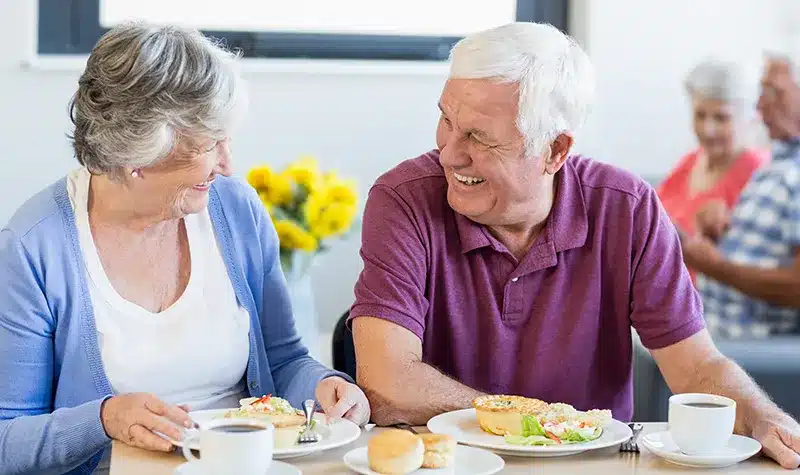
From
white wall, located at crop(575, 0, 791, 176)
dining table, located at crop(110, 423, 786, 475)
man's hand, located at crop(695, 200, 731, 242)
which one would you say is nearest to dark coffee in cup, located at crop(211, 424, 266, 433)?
dining table, located at crop(110, 423, 786, 475)

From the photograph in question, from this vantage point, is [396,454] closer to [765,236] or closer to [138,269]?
[138,269]

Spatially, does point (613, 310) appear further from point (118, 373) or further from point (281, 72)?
point (281, 72)

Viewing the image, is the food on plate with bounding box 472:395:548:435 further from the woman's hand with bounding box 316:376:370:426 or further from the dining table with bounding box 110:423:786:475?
the woman's hand with bounding box 316:376:370:426

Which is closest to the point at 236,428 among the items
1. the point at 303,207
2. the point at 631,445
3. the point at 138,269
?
the point at 631,445

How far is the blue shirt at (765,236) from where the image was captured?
10.1 feet

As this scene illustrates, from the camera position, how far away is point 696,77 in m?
3.51

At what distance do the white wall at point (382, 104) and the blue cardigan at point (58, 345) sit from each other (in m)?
1.54

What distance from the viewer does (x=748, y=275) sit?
3115 mm

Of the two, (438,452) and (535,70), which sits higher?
(535,70)

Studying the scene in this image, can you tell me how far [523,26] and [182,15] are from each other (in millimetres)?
1913

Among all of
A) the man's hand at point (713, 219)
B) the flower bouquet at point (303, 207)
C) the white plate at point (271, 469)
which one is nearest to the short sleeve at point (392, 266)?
the white plate at point (271, 469)

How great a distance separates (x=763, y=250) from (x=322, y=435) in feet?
6.28

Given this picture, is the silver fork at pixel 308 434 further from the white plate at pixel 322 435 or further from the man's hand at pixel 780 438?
the man's hand at pixel 780 438

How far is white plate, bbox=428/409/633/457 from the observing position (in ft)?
4.93
